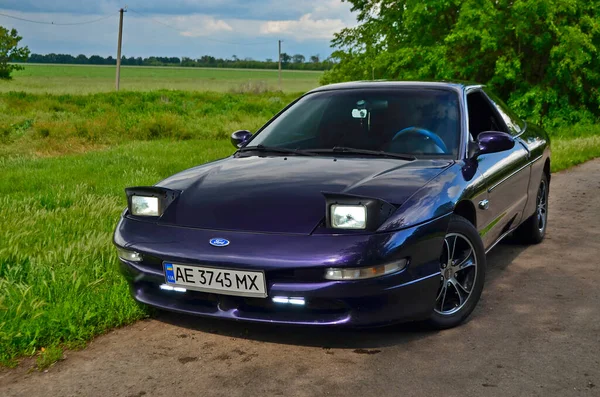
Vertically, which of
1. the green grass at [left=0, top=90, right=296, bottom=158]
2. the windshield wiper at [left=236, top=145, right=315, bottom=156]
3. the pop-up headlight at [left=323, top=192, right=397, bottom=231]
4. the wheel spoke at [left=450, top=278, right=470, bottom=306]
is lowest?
the green grass at [left=0, top=90, right=296, bottom=158]

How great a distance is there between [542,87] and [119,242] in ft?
71.8

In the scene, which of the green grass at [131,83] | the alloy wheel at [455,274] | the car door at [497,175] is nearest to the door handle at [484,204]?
the car door at [497,175]

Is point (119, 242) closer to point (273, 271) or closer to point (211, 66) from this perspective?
point (273, 271)

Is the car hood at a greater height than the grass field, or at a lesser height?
greater

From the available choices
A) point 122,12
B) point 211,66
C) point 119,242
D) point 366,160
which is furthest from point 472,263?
point 211,66

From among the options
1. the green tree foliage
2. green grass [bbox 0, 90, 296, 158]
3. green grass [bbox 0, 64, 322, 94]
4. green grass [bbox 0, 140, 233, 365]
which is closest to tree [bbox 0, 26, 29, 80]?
green grass [bbox 0, 64, 322, 94]

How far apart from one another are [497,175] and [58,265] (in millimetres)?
3064

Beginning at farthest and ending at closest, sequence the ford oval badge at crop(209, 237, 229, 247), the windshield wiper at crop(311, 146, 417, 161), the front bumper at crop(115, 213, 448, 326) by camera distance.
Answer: the windshield wiper at crop(311, 146, 417, 161), the ford oval badge at crop(209, 237, 229, 247), the front bumper at crop(115, 213, 448, 326)

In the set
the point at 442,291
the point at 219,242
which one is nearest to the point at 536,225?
the point at 442,291

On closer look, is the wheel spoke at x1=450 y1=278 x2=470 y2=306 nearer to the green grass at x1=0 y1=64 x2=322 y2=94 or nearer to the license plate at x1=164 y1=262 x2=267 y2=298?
the license plate at x1=164 y1=262 x2=267 y2=298

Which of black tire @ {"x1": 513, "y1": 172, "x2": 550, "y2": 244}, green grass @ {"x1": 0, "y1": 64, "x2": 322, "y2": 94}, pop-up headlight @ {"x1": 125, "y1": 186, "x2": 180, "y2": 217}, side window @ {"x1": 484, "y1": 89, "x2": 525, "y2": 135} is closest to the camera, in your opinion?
pop-up headlight @ {"x1": 125, "y1": 186, "x2": 180, "y2": 217}

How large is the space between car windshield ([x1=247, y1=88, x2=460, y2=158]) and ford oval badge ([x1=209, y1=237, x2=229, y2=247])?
135 centimetres

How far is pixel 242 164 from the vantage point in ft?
15.7

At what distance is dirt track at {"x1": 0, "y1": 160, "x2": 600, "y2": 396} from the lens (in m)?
3.36
